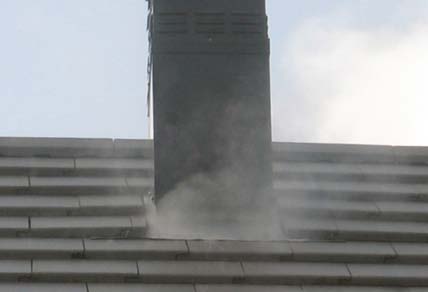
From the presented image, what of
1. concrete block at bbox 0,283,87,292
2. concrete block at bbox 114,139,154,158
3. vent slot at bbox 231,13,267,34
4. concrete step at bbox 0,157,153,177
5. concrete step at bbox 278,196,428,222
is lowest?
concrete block at bbox 0,283,87,292

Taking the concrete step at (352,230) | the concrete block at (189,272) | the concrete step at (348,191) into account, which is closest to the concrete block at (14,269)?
the concrete block at (189,272)

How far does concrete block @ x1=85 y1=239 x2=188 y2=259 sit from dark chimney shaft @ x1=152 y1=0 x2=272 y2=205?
644mm

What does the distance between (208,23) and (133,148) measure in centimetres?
118

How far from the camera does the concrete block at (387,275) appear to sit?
1236 cm

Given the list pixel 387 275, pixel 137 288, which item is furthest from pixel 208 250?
pixel 387 275

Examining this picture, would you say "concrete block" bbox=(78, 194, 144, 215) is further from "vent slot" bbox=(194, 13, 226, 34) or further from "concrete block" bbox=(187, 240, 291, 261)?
"vent slot" bbox=(194, 13, 226, 34)

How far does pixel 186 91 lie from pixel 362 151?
1700 mm

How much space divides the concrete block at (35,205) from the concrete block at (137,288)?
3.39 feet

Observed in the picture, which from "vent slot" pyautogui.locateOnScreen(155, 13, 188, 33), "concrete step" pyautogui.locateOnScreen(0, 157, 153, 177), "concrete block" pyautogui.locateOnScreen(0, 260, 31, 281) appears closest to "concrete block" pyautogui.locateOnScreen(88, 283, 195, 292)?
"concrete block" pyautogui.locateOnScreen(0, 260, 31, 281)

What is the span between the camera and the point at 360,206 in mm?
13320

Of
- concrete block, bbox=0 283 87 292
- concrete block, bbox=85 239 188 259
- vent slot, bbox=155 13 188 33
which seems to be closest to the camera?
concrete block, bbox=0 283 87 292

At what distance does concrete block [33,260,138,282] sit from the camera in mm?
11936

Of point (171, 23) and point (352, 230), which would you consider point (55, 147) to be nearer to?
point (171, 23)

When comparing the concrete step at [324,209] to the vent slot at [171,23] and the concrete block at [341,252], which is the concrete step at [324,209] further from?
the vent slot at [171,23]
